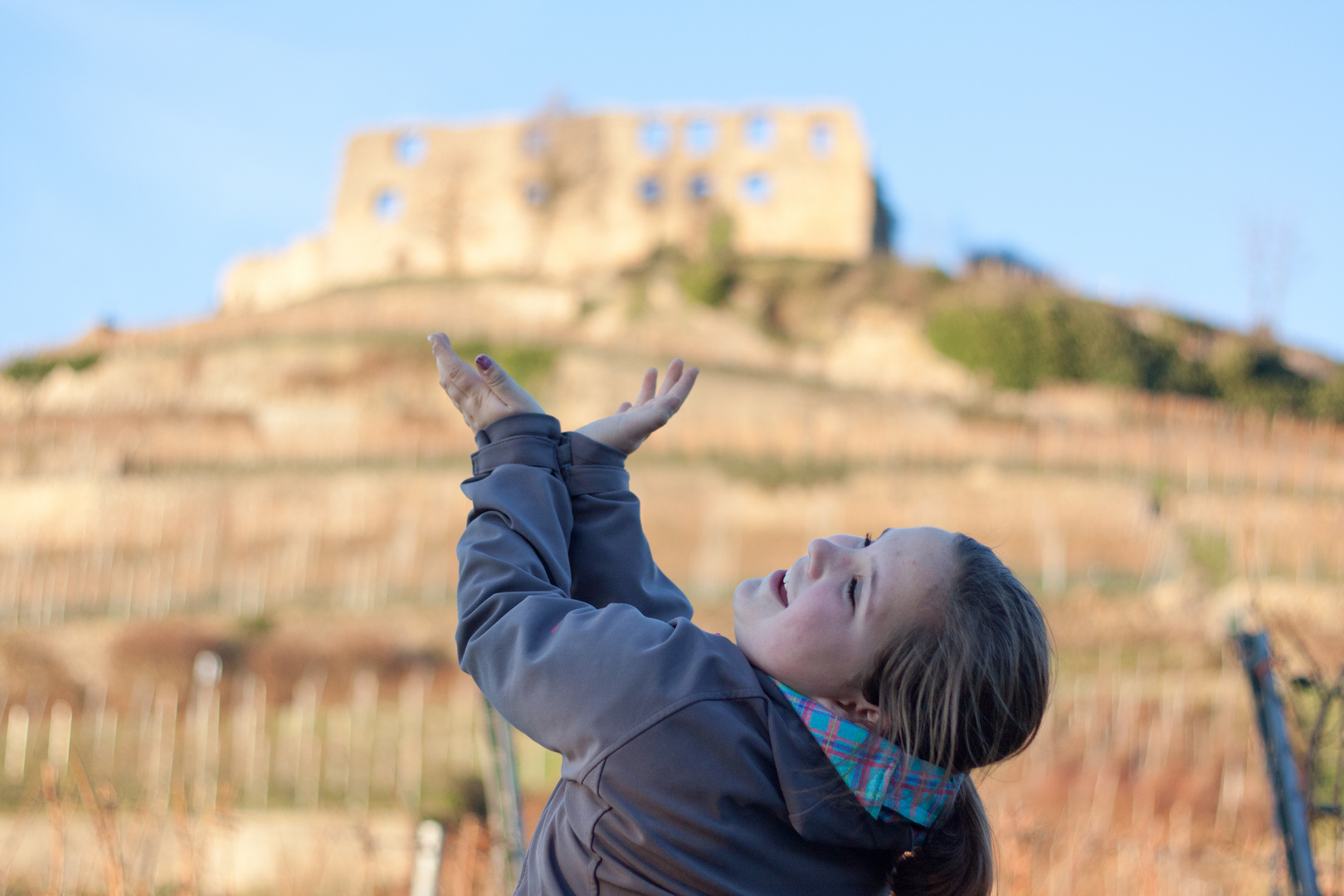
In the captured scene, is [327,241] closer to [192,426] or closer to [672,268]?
[672,268]

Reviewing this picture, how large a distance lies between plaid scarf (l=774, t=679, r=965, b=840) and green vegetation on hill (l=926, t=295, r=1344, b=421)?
27040 mm

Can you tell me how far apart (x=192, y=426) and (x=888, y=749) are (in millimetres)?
25249

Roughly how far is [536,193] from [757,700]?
129 ft

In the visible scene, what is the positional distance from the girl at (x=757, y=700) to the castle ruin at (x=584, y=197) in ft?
113

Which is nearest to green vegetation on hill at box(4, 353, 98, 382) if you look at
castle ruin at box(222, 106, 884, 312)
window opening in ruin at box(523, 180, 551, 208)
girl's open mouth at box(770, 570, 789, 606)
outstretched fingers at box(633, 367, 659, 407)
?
castle ruin at box(222, 106, 884, 312)

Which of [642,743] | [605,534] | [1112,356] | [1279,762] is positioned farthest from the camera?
[1112,356]

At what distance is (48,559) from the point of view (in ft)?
66.9

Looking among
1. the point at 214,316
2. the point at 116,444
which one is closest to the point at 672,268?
the point at 214,316

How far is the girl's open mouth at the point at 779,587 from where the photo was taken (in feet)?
4.83

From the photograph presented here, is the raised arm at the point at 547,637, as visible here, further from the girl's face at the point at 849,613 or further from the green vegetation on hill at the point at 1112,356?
the green vegetation on hill at the point at 1112,356

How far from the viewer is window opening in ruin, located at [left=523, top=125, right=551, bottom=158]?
39688 mm

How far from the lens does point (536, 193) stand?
39.2 metres

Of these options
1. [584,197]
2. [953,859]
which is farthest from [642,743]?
[584,197]

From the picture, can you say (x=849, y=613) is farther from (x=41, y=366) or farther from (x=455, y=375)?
(x=41, y=366)
